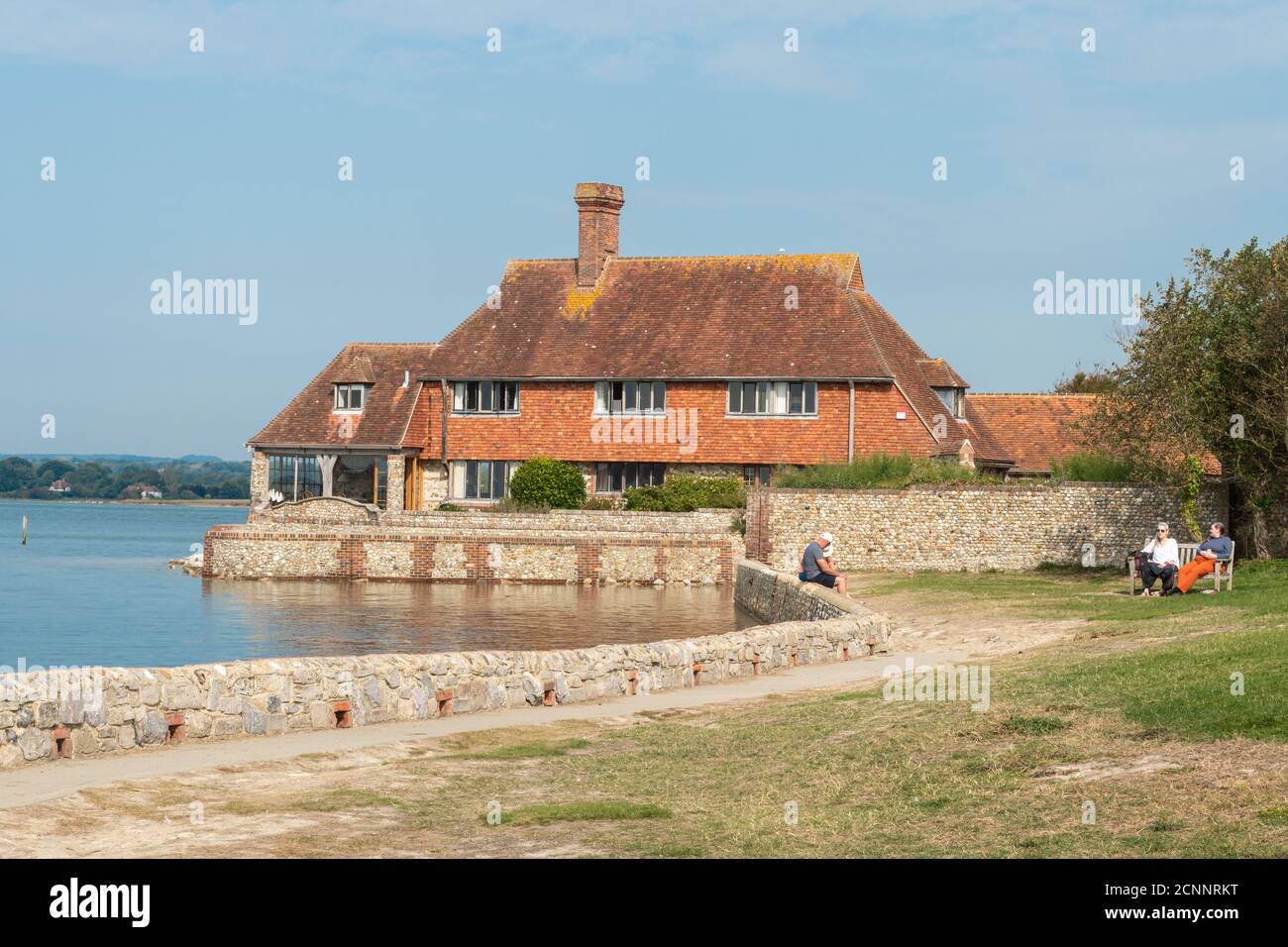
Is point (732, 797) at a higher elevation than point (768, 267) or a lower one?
lower

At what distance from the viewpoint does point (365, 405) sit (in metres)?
59.5

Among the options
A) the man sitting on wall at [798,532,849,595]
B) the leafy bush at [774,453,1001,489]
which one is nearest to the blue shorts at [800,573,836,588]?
the man sitting on wall at [798,532,849,595]

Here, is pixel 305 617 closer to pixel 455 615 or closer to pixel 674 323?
pixel 455 615

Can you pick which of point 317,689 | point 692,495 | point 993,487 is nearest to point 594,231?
point 692,495

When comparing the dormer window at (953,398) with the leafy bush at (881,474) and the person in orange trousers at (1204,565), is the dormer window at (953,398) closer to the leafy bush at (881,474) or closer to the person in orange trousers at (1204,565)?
the leafy bush at (881,474)

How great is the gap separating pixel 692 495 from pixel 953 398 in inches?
424

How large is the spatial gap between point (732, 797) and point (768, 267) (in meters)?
45.7

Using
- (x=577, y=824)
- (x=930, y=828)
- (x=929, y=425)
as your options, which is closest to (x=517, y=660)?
(x=577, y=824)

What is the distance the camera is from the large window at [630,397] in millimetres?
55256

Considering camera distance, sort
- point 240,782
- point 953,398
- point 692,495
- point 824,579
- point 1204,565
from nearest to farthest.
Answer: point 240,782 → point 1204,565 → point 824,579 → point 692,495 → point 953,398

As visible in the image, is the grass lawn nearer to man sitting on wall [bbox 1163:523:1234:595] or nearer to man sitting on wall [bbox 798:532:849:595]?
man sitting on wall [bbox 1163:523:1234:595]

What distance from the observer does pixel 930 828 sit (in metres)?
11.6
